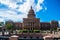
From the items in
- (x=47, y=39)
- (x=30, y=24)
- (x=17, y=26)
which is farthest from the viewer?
(x=17, y=26)

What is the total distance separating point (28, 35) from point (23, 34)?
1391 millimetres

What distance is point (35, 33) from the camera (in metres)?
45.6

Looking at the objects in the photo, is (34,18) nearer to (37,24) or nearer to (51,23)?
(37,24)

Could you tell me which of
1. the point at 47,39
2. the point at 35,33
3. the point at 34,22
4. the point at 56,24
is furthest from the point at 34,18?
the point at 47,39

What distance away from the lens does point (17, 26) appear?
3295 inches

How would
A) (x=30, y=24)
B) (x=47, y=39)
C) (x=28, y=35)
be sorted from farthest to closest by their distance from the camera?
(x=30, y=24) < (x=28, y=35) < (x=47, y=39)

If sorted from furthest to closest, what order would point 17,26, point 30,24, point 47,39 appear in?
point 17,26, point 30,24, point 47,39

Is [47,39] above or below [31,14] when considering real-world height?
below

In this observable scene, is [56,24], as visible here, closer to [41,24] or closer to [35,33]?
[41,24]

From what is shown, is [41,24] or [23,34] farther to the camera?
[41,24]

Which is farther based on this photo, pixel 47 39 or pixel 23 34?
pixel 23 34

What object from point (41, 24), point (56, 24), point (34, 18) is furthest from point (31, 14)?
point (56, 24)

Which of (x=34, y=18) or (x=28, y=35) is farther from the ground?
(x=34, y=18)

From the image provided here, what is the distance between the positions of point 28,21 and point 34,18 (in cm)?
320
